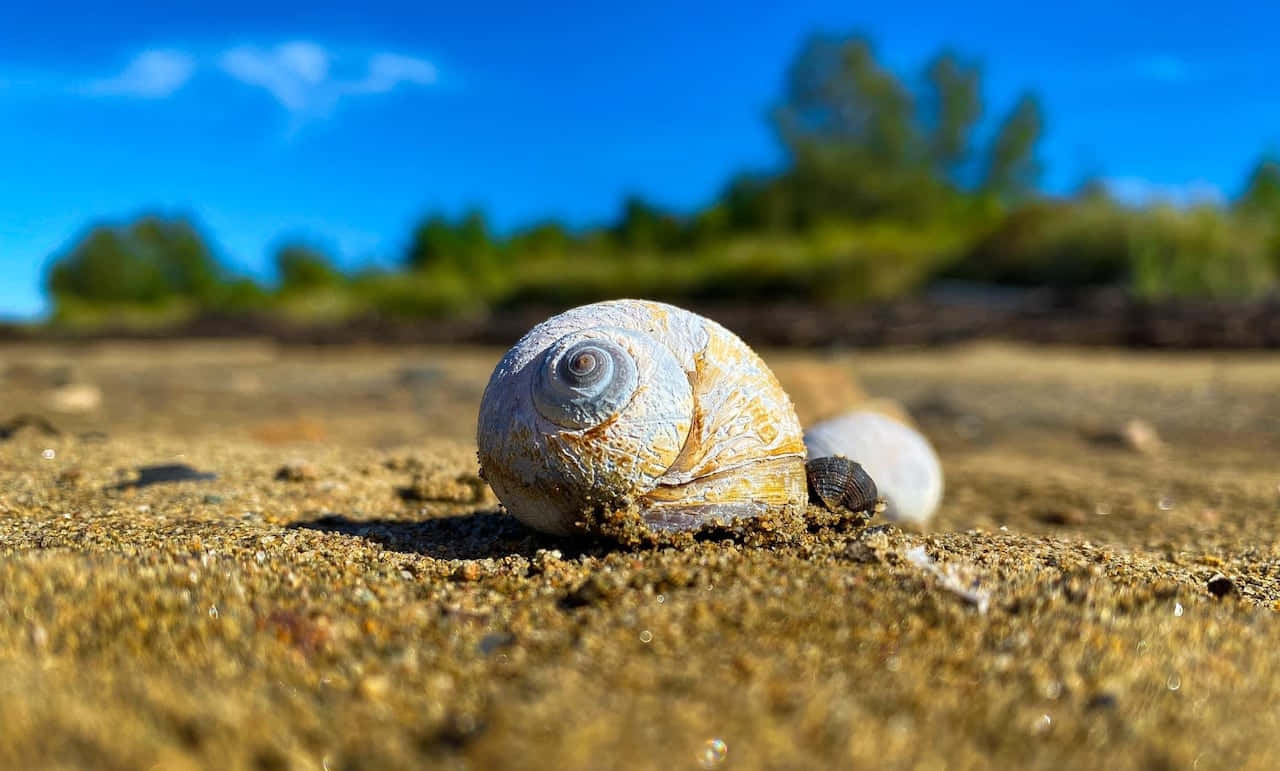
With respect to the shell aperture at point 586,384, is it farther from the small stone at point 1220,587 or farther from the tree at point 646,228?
the tree at point 646,228

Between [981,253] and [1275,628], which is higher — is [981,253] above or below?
above

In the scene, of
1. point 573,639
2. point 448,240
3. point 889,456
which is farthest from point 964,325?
point 448,240

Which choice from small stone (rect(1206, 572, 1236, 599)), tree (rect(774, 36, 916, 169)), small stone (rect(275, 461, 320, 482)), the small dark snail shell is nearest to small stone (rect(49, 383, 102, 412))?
small stone (rect(275, 461, 320, 482))

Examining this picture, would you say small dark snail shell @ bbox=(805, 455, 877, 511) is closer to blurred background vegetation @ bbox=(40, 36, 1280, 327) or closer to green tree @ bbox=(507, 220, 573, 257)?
blurred background vegetation @ bbox=(40, 36, 1280, 327)

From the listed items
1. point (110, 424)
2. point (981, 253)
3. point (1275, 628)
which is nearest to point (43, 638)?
point (1275, 628)

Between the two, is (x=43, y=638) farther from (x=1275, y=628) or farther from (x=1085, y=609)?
(x=1275, y=628)

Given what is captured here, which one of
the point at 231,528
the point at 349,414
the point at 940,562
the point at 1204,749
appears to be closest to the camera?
the point at 1204,749

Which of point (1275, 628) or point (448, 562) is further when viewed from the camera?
point (448, 562)
